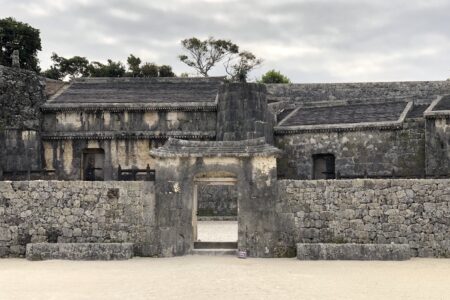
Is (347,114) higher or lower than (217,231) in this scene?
higher

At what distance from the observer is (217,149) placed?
18.6 meters

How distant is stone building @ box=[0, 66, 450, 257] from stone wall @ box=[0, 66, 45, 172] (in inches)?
1.9

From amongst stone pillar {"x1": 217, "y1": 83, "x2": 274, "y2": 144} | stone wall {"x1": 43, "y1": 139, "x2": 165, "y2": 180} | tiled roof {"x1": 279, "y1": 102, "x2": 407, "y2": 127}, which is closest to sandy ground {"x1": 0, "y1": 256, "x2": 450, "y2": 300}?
stone pillar {"x1": 217, "y1": 83, "x2": 274, "y2": 144}

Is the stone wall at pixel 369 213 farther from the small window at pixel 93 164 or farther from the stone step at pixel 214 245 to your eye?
the small window at pixel 93 164

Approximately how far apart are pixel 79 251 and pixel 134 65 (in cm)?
4450

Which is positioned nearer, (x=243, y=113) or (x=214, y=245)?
(x=214, y=245)

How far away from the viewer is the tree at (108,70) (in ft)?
187

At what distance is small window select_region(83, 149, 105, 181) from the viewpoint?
29.3 meters

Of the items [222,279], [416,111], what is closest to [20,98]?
[222,279]

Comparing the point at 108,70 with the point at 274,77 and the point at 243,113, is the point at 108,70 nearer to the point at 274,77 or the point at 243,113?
the point at 274,77

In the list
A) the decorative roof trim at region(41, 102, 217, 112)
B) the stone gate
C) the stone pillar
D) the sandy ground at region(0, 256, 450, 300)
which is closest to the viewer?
the sandy ground at region(0, 256, 450, 300)

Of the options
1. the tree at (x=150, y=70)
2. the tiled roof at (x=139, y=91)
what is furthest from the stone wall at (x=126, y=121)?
the tree at (x=150, y=70)

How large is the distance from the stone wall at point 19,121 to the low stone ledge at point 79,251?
10.4 metres

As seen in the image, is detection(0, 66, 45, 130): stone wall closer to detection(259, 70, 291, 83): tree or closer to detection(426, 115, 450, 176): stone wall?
detection(426, 115, 450, 176): stone wall
